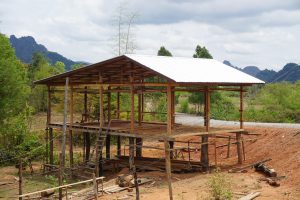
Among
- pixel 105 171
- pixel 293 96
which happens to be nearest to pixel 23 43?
pixel 293 96

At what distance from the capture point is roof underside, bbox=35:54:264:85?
19.2 metres

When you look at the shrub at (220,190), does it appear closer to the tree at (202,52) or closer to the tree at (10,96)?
the tree at (10,96)

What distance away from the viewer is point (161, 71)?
18.8 metres

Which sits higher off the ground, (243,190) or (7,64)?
(7,64)

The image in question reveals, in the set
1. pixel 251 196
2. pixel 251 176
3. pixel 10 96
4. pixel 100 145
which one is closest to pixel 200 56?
pixel 10 96

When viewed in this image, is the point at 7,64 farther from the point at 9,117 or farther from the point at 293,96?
the point at 293,96

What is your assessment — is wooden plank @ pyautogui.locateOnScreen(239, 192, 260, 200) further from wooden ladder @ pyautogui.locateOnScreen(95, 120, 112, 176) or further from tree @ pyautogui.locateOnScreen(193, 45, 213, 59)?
tree @ pyautogui.locateOnScreen(193, 45, 213, 59)

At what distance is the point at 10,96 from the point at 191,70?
11.8 meters

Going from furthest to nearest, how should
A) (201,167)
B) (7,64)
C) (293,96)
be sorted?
1. (293,96)
2. (7,64)
3. (201,167)

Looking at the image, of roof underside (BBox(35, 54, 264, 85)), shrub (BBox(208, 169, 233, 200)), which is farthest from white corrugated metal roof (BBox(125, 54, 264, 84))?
shrub (BBox(208, 169, 233, 200))

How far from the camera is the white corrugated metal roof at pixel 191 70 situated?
752 inches

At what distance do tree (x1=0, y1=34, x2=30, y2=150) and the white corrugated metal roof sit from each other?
368 inches

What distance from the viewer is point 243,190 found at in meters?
17.1

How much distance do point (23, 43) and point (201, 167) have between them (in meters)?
178
